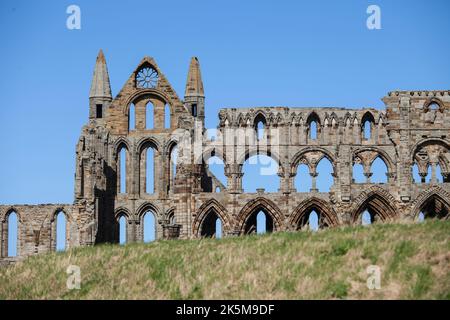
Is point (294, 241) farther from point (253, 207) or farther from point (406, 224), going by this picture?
point (253, 207)

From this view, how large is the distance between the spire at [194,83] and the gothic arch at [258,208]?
15159mm

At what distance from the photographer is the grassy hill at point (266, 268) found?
40.2 m

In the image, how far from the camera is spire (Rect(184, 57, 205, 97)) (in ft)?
276

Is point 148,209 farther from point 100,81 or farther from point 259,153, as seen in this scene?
point 100,81

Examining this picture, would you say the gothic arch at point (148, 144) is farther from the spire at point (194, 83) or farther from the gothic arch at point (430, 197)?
the gothic arch at point (430, 197)

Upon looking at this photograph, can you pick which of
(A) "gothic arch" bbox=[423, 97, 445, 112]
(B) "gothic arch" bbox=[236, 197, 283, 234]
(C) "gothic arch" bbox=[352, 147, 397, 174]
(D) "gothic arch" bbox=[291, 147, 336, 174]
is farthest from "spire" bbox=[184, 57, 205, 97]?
(A) "gothic arch" bbox=[423, 97, 445, 112]

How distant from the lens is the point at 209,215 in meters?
70.9

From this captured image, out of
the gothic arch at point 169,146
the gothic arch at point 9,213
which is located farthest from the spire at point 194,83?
the gothic arch at point 9,213

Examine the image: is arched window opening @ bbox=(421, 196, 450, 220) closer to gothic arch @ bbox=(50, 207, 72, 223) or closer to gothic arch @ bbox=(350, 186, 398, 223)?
gothic arch @ bbox=(350, 186, 398, 223)

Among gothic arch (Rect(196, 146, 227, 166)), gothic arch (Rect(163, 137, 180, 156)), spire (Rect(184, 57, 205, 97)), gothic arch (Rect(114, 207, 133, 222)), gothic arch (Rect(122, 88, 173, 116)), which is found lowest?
gothic arch (Rect(114, 207, 133, 222))

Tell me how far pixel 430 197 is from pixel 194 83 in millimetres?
20833

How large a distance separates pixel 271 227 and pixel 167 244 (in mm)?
22647

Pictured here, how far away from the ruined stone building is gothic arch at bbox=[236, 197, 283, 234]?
0.05 m

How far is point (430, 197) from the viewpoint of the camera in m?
68.8
